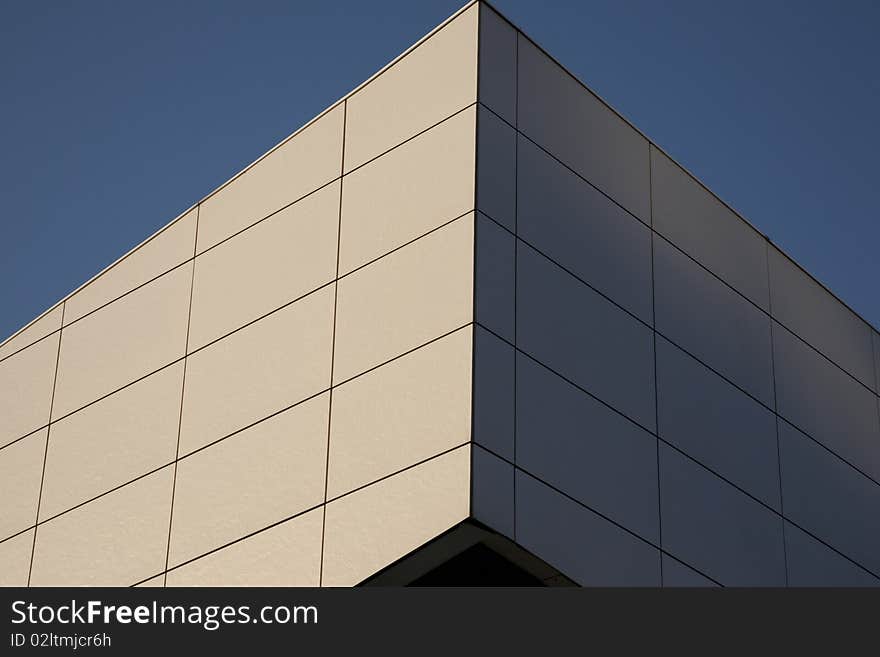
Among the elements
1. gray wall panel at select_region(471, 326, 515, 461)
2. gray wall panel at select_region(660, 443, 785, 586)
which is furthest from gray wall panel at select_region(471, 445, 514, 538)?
gray wall panel at select_region(660, 443, 785, 586)

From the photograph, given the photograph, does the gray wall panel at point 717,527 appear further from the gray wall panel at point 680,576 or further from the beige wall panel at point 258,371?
the beige wall panel at point 258,371

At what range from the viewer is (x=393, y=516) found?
19.1 meters

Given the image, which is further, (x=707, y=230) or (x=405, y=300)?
(x=707, y=230)

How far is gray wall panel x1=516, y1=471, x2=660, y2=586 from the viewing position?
750 inches

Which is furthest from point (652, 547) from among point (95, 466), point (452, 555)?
point (95, 466)

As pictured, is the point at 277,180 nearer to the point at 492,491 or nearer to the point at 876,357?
the point at 492,491

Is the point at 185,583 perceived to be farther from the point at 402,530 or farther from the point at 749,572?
the point at 749,572

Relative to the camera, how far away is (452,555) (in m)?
18.9

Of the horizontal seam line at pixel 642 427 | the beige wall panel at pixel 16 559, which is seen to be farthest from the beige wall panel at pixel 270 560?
the beige wall panel at pixel 16 559

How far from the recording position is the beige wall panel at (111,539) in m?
22.8

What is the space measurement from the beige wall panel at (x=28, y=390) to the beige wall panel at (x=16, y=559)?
203 cm

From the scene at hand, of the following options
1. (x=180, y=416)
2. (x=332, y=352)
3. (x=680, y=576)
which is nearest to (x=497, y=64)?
(x=332, y=352)

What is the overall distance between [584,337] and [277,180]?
565 centimetres

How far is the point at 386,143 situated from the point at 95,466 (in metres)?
7.02
